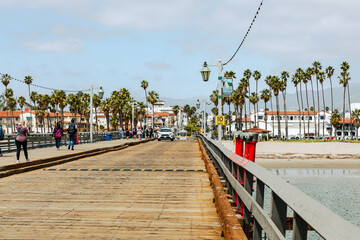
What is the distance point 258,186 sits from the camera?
4973 mm

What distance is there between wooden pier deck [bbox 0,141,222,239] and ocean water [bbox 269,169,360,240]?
5.42 metres

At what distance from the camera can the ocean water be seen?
17941 mm

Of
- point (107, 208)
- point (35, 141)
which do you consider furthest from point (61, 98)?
point (107, 208)

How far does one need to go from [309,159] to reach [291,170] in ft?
32.9

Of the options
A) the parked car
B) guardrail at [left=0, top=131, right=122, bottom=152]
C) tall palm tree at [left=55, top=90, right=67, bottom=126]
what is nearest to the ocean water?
guardrail at [left=0, top=131, right=122, bottom=152]

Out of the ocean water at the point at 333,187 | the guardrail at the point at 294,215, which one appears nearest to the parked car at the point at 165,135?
the ocean water at the point at 333,187

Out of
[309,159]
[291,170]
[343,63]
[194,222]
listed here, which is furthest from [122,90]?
[194,222]

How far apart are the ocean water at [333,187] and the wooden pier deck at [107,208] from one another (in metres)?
5.42

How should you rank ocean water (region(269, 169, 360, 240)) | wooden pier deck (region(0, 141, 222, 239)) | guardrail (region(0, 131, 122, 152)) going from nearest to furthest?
wooden pier deck (region(0, 141, 222, 239)), ocean water (region(269, 169, 360, 240)), guardrail (region(0, 131, 122, 152))

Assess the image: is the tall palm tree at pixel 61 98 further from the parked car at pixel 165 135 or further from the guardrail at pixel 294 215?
the guardrail at pixel 294 215

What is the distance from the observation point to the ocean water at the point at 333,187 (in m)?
17.9

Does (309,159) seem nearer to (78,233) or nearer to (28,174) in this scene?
(28,174)

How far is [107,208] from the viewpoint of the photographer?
25.2 feet

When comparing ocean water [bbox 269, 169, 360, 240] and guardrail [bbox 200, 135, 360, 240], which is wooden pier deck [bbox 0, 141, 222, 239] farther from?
ocean water [bbox 269, 169, 360, 240]
